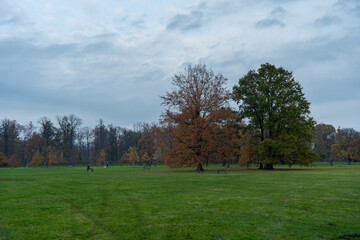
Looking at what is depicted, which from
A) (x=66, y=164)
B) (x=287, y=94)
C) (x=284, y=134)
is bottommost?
(x=66, y=164)

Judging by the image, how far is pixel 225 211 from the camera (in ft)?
33.3

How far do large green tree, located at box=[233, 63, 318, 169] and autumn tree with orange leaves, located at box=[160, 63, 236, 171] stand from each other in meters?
4.68

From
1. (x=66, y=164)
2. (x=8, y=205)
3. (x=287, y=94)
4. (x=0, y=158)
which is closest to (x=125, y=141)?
(x=66, y=164)

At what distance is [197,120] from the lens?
39938 mm

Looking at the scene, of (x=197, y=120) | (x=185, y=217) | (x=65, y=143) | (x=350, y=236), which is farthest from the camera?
(x=65, y=143)

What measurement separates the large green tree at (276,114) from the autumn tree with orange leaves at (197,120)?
4.68m

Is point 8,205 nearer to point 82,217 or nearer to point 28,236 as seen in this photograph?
point 82,217

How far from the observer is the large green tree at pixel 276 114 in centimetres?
4250

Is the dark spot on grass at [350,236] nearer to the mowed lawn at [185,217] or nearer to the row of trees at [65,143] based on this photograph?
the mowed lawn at [185,217]

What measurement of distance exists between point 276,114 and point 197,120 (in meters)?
13.5

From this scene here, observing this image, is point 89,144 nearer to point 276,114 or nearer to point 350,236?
point 276,114

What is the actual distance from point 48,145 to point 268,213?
99.2 metres

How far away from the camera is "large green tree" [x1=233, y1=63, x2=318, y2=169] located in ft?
139

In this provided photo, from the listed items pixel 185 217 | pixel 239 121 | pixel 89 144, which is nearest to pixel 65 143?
pixel 89 144
